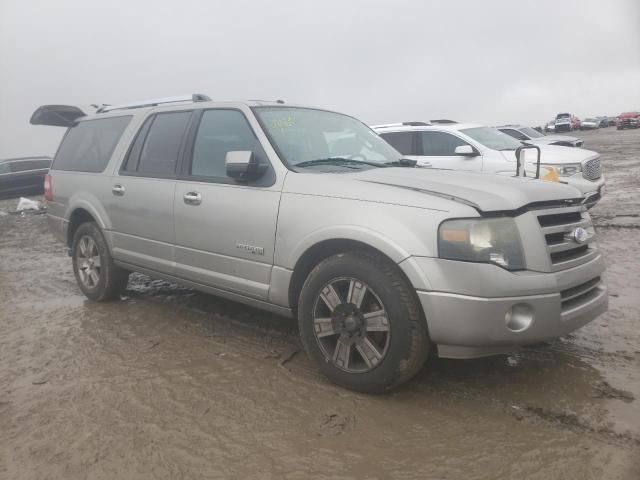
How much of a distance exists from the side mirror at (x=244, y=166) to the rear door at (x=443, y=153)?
541cm

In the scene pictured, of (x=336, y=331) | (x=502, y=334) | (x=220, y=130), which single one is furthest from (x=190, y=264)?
(x=502, y=334)

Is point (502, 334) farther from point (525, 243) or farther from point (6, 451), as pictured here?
point (6, 451)

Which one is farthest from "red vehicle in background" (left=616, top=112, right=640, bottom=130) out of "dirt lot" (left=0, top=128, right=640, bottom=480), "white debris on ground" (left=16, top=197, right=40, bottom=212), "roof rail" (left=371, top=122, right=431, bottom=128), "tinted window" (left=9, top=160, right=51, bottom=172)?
"dirt lot" (left=0, top=128, right=640, bottom=480)

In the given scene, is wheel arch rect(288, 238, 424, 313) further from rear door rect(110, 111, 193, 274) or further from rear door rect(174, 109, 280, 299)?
rear door rect(110, 111, 193, 274)

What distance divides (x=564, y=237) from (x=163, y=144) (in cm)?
320

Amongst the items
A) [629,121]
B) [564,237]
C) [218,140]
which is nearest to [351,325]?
[564,237]

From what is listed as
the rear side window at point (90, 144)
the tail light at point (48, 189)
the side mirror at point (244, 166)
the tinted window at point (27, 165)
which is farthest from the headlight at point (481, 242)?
the tinted window at point (27, 165)

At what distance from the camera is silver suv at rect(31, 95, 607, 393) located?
2740 mm

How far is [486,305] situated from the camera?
105 inches

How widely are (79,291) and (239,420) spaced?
3.68m

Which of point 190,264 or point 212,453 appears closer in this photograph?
point 212,453

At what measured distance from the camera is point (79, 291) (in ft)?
18.9

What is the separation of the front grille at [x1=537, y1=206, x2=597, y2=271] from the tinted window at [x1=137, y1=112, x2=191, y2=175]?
2.84 meters

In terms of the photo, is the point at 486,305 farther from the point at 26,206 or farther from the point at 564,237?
the point at 26,206
